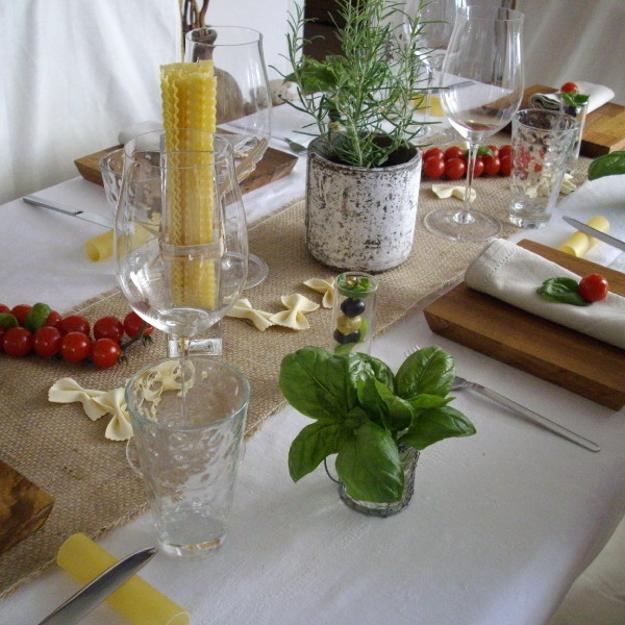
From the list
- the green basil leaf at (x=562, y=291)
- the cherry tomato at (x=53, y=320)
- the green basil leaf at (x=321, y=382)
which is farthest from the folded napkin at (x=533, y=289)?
the cherry tomato at (x=53, y=320)

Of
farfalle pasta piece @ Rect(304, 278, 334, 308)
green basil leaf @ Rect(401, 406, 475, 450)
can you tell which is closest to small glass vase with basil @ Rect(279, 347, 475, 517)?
green basil leaf @ Rect(401, 406, 475, 450)

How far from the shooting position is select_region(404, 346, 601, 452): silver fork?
0.71 meters

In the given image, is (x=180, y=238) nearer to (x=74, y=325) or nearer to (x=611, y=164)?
(x=74, y=325)

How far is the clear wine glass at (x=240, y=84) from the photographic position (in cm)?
88

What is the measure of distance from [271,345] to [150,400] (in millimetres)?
263

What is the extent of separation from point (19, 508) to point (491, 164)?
3.05 ft

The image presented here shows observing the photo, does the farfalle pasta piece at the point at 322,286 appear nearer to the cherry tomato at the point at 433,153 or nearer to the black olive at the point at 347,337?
the black olive at the point at 347,337

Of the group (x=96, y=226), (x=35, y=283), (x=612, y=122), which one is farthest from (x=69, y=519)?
(x=612, y=122)

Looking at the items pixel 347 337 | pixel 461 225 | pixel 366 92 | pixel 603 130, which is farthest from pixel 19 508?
pixel 603 130

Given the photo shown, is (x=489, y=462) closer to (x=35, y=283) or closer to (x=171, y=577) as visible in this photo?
(x=171, y=577)

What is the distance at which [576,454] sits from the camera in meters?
0.70

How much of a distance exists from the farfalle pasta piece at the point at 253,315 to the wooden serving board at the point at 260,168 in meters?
0.32

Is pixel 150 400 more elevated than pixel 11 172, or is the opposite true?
pixel 150 400

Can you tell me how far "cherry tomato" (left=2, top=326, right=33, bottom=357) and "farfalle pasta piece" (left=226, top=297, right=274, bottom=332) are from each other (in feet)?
0.69
